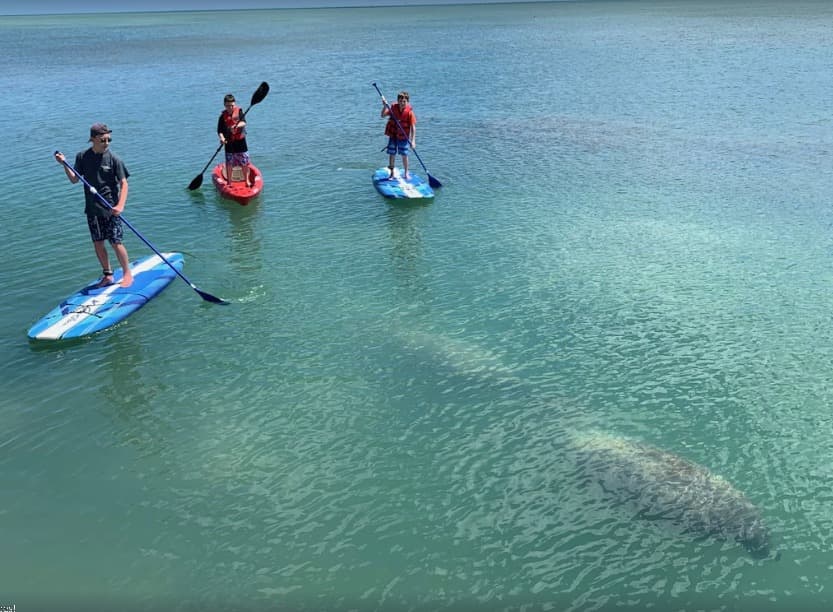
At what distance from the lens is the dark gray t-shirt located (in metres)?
10.3

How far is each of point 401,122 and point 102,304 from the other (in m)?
8.67

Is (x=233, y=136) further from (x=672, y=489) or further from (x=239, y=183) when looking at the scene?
(x=672, y=489)

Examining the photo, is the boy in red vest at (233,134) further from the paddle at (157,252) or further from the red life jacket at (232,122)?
the paddle at (157,252)

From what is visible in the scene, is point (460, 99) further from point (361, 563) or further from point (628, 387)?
point (361, 563)

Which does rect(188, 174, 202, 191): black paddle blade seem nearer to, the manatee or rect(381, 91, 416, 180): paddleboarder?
rect(381, 91, 416, 180): paddleboarder

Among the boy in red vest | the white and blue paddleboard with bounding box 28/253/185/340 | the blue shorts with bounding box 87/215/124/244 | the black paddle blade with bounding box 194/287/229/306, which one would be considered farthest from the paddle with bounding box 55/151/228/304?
the boy in red vest

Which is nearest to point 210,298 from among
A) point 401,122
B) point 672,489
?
point 672,489

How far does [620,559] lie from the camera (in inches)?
255

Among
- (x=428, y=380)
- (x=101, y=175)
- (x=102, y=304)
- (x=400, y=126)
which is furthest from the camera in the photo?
(x=400, y=126)

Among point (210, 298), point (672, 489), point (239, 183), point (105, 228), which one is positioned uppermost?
point (105, 228)

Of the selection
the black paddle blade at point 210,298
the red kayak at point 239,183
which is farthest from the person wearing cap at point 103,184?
the red kayak at point 239,183

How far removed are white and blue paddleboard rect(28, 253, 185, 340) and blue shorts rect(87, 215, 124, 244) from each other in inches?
32.3

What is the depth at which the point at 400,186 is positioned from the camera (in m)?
16.8

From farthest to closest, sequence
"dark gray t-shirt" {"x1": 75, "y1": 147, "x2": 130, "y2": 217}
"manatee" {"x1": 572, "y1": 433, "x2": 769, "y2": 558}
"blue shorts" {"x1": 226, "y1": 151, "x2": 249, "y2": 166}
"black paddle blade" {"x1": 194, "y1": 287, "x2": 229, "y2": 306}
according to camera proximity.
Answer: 1. "blue shorts" {"x1": 226, "y1": 151, "x2": 249, "y2": 166}
2. "black paddle blade" {"x1": 194, "y1": 287, "x2": 229, "y2": 306}
3. "dark gray t-shirt" {"x1": 75, "y1": 147, "x2": 130, "y2": 217}
4. "manatee" {"x1": 572, "y1": 433, "x2": 769, "y2": 558}
